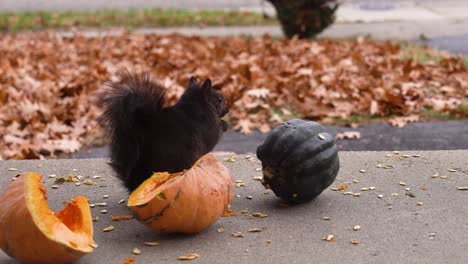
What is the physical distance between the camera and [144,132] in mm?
3902

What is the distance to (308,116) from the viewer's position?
686cm

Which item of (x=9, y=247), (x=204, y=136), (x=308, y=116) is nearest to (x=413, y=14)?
(x=308, y=116)

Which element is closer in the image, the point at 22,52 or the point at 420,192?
the point at 420,192

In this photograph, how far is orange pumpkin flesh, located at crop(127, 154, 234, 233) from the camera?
3482 millimetres

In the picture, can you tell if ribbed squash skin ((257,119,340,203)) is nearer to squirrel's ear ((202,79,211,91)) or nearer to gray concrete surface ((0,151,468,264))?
gray concrete surface ((0,151,468,264))

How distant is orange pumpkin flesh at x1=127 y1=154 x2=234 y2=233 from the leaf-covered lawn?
267 centimetres

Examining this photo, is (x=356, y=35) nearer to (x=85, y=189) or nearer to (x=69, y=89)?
(x=69, y=89)

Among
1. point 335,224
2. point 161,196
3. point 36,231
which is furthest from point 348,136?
point 36,231

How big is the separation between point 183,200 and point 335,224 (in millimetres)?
853

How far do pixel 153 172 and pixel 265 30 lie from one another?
1060 centimetres

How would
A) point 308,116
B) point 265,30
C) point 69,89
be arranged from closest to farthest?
1. point 308,116
2. point 69,89
3. point 265,30

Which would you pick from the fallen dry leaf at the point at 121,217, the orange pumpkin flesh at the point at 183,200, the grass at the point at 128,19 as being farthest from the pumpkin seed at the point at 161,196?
the grass at the point at 128,19

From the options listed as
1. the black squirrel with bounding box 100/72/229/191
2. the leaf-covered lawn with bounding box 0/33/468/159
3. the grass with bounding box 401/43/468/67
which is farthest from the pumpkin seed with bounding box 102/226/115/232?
the grass with bounding box 401/43/468/67

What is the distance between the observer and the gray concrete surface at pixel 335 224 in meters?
3.41
